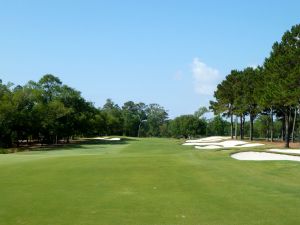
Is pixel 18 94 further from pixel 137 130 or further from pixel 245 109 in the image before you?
pixel 137 130

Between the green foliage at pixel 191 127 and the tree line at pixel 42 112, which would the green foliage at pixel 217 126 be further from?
the tree line at pixel 42 112

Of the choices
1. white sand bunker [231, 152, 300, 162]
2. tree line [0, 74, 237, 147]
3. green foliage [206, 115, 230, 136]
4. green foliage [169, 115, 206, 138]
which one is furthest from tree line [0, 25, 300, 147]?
green foliage [206, 115, 230, 136]

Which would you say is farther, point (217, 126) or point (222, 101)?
point (217, 126)

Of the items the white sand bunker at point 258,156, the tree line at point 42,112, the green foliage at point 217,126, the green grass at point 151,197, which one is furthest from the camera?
the green foliage at point 217,126

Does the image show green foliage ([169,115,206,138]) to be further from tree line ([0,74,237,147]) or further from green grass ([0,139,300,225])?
green grass ([0,139,300,225])

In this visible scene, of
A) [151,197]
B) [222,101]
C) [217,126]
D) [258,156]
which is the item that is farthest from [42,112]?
[217,126]

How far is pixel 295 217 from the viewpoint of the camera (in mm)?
10188

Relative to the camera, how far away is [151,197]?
13086 millimetres

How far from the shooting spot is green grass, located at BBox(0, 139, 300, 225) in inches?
399

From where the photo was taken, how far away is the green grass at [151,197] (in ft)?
33.3

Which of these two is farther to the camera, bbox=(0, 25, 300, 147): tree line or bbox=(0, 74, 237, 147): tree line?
bbox=(0, 74, 237, 147): tree line

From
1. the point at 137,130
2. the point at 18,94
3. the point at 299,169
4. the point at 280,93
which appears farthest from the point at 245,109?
the point at 137,130

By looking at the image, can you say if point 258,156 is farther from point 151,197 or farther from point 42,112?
point 42,112

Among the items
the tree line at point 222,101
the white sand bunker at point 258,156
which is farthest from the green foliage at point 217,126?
the white sand bunker at point 258,156
